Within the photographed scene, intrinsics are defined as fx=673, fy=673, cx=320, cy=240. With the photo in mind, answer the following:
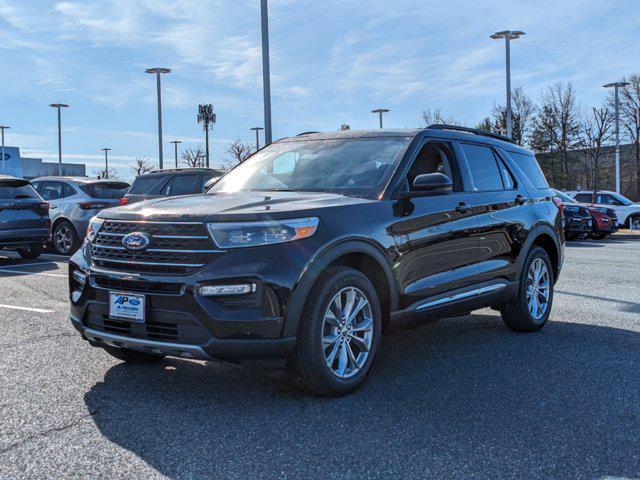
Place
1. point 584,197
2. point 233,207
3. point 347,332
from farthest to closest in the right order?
point 584,197
point 347,332
point 233,207

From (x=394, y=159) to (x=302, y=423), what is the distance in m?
2.08

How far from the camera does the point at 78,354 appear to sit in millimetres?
5152

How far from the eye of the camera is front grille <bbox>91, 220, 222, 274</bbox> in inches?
148

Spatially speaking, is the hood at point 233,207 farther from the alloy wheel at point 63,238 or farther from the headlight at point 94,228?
the alloy wheel at point 63,238

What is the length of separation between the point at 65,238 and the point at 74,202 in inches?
32.4

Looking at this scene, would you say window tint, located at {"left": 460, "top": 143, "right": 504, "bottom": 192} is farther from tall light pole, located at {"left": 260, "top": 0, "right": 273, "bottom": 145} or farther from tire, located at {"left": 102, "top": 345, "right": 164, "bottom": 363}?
tall light pole, located at {"left": 260, "top": 0, "right": 273, "bottom": 145}

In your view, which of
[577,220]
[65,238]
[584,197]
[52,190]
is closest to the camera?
[65,238]

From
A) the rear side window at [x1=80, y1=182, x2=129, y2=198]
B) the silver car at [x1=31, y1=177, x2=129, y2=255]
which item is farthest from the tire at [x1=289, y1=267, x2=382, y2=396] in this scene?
the rear side window at [x1=80, y1=182, x2=129, y2=198]

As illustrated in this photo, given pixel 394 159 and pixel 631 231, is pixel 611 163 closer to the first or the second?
pixel 631 231

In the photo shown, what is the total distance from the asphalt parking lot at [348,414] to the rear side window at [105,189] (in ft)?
27.6

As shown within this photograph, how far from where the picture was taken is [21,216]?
39.5ft

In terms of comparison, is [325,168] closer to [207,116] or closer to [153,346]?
[153,346]

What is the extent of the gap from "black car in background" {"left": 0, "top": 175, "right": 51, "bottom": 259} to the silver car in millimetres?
1282

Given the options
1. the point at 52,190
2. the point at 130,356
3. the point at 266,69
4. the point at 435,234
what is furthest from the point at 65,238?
the point at 435,234
